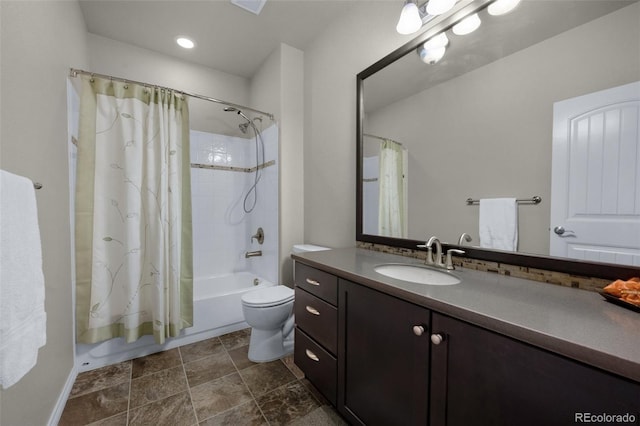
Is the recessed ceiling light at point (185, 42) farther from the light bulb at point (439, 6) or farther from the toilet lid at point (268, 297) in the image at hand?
the toilet lid at point (268, 297)

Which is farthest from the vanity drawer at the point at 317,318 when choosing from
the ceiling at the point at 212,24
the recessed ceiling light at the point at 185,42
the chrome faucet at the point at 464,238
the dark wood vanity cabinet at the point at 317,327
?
the recessed ceiling light at the point at 185,42

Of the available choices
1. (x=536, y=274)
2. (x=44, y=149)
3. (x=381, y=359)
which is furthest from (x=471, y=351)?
(x=44, y=149)

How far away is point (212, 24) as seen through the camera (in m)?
2.03

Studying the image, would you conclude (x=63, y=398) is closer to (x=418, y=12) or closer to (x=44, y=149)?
(x=44, y=149)

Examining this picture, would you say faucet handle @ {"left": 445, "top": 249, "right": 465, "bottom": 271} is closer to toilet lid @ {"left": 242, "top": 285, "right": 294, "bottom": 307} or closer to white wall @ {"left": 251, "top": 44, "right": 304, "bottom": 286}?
toilet lid @ {"left": 242, "top": 285, "right": 294, "bottom": 307}

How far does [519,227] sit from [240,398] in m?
1.68

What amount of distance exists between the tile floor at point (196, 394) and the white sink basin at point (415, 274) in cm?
81

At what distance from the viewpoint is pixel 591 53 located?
829 millimetres

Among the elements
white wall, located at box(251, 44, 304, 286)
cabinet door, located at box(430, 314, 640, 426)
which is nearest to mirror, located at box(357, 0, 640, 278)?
cabinet door, located at box(430, 314, 640, 426)

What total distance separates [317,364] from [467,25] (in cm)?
185

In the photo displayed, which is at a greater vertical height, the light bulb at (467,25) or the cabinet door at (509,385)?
the light bulb at (467,25)

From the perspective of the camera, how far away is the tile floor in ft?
4.18

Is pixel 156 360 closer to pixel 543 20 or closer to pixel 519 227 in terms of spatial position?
pixel 519 227

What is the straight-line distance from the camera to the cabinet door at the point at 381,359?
815 mm
